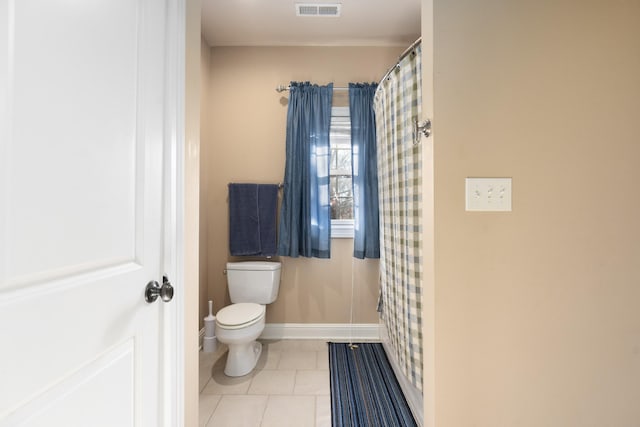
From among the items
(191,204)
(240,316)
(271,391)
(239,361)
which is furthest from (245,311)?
(191,204)

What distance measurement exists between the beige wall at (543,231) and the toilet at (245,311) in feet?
3.96

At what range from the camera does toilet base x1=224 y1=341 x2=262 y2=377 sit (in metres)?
1.81

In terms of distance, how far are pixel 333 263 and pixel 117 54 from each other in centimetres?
199

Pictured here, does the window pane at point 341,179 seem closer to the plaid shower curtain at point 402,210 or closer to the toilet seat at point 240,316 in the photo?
the plaid shower curtain at point 402,210

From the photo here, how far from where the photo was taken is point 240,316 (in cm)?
181

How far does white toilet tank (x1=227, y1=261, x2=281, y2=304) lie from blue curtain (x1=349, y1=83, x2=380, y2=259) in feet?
2.47

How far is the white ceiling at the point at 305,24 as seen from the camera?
6.41 feet

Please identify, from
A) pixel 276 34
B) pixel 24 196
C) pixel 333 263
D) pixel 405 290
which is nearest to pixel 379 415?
pixel 405 290

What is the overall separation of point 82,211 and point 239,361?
61.7 inches

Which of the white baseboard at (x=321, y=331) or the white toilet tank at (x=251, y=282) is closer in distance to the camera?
the white toilet tank at (x=251, y=282)

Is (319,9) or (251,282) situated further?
(251,282)

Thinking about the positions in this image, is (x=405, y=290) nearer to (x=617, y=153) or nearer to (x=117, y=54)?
(x=617, y=153)

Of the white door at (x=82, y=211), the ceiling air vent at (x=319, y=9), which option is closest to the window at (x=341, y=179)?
the ceiling air vent at (x=319, y=9)

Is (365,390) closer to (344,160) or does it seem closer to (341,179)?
(341,179)
